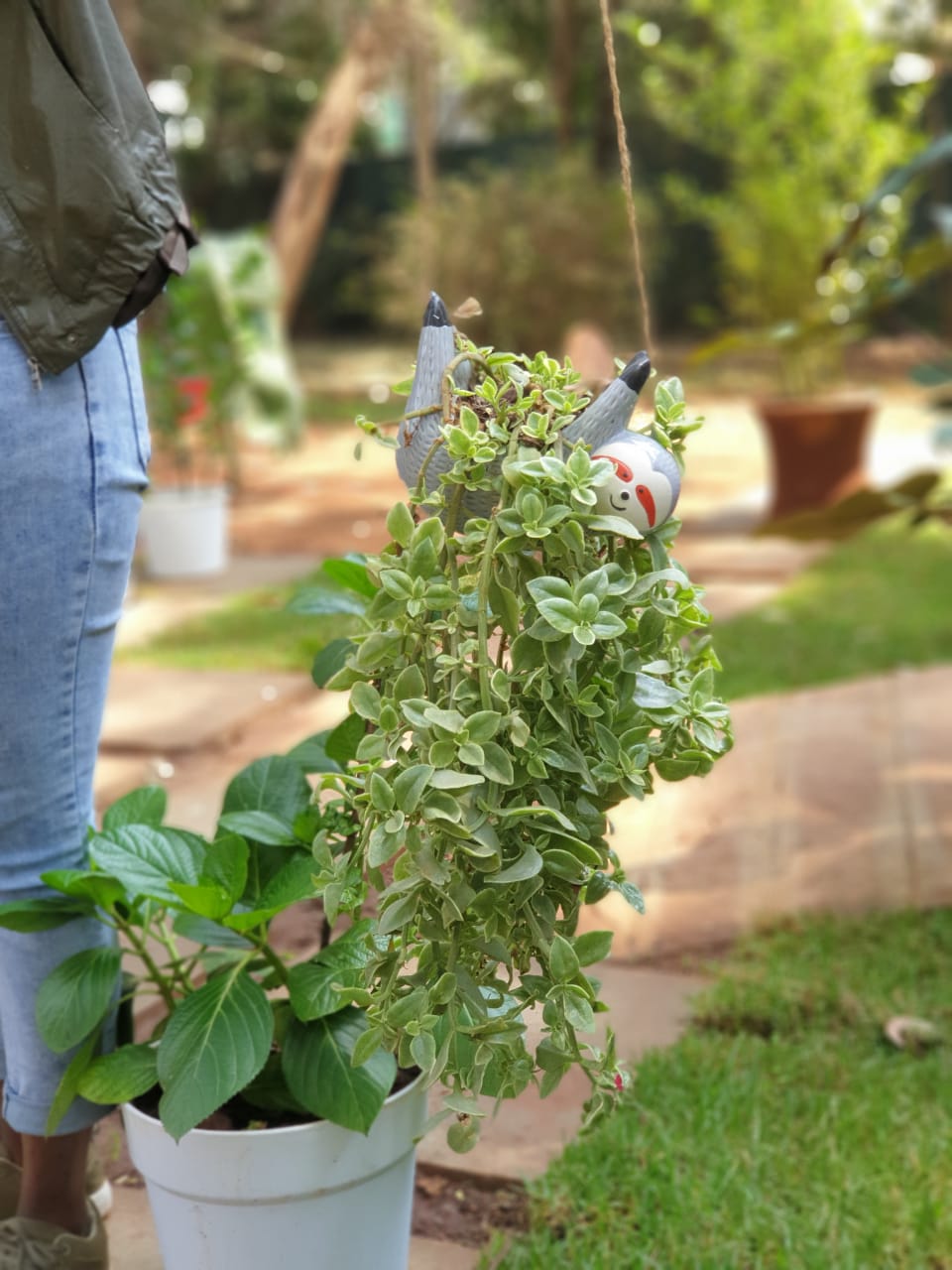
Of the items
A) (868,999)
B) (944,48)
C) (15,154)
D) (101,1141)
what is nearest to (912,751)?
(868,999)

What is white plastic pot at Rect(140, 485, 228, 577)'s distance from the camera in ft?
18.7

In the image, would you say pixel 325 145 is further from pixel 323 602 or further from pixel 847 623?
pixel 323 602

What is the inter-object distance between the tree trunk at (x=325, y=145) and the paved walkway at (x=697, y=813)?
5.10 m

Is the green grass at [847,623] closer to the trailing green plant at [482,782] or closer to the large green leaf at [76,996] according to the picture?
the trailing green plant at [482,782]

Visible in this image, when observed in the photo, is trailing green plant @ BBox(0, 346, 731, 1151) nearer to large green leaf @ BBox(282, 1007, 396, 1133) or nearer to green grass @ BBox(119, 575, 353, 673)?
large green leaf @ BBox(282, 1007, 396, 1133)

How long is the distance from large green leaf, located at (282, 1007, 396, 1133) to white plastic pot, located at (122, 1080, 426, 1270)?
1.3 inches

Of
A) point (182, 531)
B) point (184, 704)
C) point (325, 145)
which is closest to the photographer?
point (184, 704)

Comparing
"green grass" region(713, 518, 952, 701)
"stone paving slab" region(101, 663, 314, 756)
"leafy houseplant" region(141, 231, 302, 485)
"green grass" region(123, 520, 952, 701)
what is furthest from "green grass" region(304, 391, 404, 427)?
"stone paving slab" region(101, 663, 314, 756)

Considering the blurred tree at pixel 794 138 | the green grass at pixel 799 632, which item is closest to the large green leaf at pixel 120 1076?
the green grass at pixel 799 632

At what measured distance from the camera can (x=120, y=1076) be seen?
149 cm

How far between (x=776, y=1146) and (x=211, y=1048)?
88 cm

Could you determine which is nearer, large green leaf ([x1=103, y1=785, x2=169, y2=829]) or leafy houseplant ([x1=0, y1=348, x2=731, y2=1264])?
leafy houseplant ([x1=0, y1=348, x2=731, y2=1264])

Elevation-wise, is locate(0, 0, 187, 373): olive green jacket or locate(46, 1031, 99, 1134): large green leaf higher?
locate(0, 0, 187, 373): olive green jacket

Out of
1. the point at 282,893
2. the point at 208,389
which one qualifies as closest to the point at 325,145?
the point at 208,389
